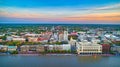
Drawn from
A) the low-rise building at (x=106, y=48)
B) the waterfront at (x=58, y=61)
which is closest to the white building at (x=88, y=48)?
the low-rise building at (x=106, y=48)

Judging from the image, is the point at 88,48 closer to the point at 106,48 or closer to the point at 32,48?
the point at 106,48

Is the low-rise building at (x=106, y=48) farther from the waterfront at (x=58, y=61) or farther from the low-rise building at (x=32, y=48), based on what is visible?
the low-rise building at (x=32, y=48)

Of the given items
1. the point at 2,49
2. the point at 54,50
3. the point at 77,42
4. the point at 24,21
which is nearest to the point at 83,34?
the point at 77,42

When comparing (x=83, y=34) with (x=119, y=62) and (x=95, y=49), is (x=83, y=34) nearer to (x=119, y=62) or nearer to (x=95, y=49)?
(x=95, y=49)

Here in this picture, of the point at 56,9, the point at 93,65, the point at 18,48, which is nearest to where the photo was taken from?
the point at 93,65

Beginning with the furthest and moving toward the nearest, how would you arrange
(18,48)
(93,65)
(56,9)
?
1. (18,48)
2. (56,9)
3. (93,65)

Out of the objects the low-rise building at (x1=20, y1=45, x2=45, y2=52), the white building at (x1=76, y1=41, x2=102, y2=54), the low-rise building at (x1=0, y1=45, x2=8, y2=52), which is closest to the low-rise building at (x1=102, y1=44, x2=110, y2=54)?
the white building at (x1=76, y1=41, x2=102, y2=54)
